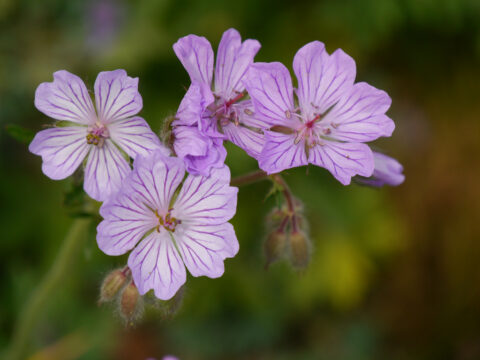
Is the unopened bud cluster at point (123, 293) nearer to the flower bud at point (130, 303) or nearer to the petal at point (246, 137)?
the flower bud at point (130, 303)

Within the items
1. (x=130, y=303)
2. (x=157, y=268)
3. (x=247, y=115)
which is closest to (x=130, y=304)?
(x=130, y=303)

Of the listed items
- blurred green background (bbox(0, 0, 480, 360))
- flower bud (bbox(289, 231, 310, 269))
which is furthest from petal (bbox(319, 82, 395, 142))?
blurred green background (bbox(0, 0, 480, 360))

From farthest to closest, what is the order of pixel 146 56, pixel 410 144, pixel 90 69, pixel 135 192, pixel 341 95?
pixel 410 144, pixel 90 69, pixel 146 56, pixel 341 95, pixel 135 192

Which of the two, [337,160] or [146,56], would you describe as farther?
[146,56]

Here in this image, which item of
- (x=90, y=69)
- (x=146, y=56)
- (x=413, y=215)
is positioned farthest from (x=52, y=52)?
(x=413, y=215)

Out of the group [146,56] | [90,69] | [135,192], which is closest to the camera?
[135,192]

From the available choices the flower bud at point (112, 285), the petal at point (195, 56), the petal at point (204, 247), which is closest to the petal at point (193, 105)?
the petal at point (195, 56)

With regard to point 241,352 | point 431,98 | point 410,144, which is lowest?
point 241,352

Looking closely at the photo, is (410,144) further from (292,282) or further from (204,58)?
(204,58)

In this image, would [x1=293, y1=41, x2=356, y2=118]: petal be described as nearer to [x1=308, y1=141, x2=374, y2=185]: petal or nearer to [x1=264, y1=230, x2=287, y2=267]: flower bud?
[x1=308, y1=141, x2=374, y2=185]: petal
